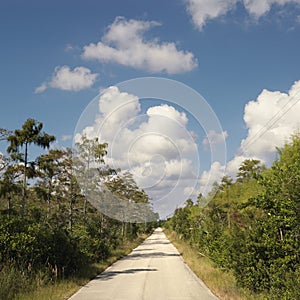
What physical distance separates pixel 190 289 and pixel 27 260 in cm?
544

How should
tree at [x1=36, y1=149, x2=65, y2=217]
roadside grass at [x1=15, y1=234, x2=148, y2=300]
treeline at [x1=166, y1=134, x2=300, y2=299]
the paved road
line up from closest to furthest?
treeline at [x1=166, y1=134, x2=300, y2=299]
roadside grass at [x1=15, y1=234, x2=148, y2=300]
the paved road
tree at [x1=36, y1=149, x2=65, y2=217]

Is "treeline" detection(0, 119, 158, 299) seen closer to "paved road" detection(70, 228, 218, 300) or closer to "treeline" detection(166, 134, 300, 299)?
"paved road" detection(70, 228, 218, 300)

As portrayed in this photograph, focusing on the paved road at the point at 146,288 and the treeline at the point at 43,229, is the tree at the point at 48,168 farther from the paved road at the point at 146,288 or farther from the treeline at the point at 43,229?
the paved road at the point at 146,288

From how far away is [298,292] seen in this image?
279 inches

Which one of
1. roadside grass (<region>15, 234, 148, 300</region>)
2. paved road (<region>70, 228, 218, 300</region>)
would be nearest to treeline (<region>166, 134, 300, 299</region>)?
paved road (<region>70, 228, 218, 300</region>)

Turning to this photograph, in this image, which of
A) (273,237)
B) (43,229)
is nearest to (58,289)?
(43,229)

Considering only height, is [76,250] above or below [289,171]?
below

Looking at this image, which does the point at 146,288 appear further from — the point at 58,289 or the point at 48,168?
the point at 48,168

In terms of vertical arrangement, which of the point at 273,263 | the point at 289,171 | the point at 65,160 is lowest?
the point at 273,263

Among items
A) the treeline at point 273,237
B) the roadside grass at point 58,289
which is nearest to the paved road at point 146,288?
the roadside grass at point 58,289

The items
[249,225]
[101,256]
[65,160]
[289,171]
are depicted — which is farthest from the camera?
[65,160]

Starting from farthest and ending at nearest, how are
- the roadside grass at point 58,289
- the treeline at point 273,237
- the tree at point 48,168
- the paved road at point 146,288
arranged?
the tree at point 48,168, the paved road at point 146,288, the roadside grass at point 58,289, the treeline at point 273,237

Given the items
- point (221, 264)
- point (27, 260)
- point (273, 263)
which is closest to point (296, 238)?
point (273, 263)

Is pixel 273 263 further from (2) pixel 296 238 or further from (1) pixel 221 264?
(1) pixel 221 264
